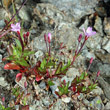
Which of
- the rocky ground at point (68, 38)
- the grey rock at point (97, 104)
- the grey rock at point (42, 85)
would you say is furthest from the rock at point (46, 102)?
the grey rock at point (97, 104)

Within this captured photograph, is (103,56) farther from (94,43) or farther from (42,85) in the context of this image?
(42,85)

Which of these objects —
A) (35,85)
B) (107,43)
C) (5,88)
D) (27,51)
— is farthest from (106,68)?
(5,88)

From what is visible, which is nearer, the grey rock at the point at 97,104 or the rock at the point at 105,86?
the grey rock at the point at 97,104

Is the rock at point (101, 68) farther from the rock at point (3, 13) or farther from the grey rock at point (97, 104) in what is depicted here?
the rock at point (3, 13)

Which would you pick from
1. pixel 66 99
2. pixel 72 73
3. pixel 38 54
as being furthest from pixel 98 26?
pixel 66 99

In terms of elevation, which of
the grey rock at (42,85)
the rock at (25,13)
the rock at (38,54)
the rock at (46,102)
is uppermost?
the rock at (25,13)

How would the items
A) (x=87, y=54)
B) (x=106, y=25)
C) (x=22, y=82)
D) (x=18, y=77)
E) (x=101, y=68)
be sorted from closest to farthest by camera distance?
1. (x=18, y=77)
2. (x=22, y=82)
3. (x=101, y=68)
4. (x=87, y=54)
5. (x=106, y=25)

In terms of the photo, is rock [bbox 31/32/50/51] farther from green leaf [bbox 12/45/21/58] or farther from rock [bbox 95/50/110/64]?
rock [bbox 95/50/110/64]

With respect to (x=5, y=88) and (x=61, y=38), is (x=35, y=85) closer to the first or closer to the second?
(x=5, y=88)
